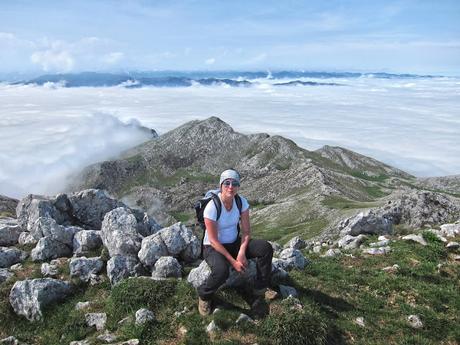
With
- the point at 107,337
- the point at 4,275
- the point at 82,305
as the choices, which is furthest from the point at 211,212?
the point at 4,275

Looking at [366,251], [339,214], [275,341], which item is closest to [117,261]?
[275,341]

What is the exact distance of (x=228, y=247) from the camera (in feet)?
53.6

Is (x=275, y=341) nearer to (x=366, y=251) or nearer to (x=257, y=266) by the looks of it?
(x=257, y=266)

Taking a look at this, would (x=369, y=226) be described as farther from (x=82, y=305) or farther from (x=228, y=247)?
(x=82, y=305)

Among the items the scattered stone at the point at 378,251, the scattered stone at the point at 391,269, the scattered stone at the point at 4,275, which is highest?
the scattered stone at the point at 391,269

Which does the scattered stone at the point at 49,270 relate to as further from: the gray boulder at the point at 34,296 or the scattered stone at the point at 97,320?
the scattered stone at the point at 97,320

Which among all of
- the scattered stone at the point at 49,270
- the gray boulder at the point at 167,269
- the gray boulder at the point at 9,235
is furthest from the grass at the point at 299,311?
the gray boulder at the point at 9,235

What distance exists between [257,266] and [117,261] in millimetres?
7451

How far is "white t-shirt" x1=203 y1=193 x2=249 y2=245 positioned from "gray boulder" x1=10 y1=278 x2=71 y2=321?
25.3 feet

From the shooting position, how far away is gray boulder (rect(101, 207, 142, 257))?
21656 millimetres

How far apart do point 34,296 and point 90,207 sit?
15374mm

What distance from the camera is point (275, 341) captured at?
13.7 m

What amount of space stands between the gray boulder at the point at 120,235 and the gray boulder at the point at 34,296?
350 cm

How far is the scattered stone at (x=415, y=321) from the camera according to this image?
15.7 meters
